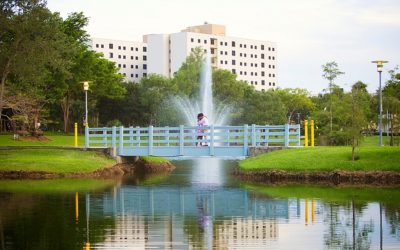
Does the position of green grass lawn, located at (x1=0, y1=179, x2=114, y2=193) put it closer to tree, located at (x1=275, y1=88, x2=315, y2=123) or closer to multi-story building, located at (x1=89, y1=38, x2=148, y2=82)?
tree, located at (x1=275, y1=88, x2=315, y2=123)

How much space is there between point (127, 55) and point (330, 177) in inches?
5647

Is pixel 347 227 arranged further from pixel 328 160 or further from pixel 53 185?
pixel 53 185

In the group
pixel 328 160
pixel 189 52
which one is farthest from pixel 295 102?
pixel 328 160

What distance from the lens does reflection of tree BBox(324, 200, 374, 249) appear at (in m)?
18.3

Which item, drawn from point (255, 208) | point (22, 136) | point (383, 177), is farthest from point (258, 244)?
point (22, 136)

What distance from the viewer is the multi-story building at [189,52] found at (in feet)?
559

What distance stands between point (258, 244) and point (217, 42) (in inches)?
6298

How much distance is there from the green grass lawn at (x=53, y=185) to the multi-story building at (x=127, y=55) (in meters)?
137

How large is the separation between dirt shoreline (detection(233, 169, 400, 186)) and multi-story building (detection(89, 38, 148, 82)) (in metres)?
139

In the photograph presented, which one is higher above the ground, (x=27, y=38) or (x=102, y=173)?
(x=27, y=38)

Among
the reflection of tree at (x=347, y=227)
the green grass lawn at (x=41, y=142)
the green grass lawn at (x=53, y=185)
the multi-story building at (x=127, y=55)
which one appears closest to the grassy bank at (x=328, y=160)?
the green grass lawn at (x=53, y=185)

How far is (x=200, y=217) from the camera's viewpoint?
936 inches

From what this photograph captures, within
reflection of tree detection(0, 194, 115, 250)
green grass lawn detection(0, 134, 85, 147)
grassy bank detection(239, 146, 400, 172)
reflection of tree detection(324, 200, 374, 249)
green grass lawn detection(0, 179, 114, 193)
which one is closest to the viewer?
reflection of tree detection(324, 200, 374, 249)

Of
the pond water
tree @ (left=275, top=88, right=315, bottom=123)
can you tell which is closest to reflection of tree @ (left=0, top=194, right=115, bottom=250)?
the pond water
